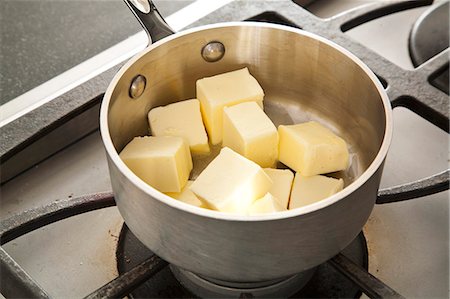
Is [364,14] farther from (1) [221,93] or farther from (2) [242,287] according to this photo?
(2) [242,287]

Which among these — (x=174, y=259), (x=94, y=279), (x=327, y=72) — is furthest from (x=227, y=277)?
(x=327, y=72)

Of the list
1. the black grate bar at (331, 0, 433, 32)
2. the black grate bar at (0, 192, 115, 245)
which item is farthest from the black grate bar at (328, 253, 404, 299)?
the black grate bar at (331, 0, 433, 32)

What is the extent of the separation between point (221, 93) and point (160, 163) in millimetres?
121

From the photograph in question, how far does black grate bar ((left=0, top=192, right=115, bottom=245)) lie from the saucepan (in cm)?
6

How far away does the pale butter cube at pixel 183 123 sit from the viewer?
0.70 meters

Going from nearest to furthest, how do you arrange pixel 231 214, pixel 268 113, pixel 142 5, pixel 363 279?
pixel 231 214 → pixel 363 279 → pixel 142 5 → pixel 268 113

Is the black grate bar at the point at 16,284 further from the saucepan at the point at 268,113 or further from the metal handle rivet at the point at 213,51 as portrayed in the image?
the metal handle rivet at the point at 213,51

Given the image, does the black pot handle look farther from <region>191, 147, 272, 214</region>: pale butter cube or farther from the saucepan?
<region>191, 147, 272, 214</region>: pale butter cube

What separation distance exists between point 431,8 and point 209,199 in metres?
0.52

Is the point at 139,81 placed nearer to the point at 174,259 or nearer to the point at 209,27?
the point at 209,27

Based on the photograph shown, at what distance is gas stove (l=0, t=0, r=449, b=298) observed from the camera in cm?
62

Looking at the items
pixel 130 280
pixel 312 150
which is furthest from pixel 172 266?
pixel 312 150

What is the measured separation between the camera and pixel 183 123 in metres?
0.70

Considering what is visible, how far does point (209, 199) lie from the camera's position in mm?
566
